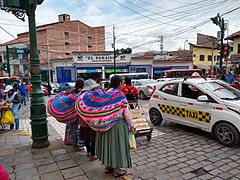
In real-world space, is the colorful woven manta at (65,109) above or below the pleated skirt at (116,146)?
above

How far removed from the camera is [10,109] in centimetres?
627

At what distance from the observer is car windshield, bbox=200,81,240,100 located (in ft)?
16.3

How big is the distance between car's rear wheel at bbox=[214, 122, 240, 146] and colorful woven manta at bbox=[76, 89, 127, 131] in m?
2.97

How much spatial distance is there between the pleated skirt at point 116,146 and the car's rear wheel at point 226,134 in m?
2.83

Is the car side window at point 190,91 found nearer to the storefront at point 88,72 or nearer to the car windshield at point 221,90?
the car windshield at point 221,90

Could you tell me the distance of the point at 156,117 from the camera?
6566 millimetres

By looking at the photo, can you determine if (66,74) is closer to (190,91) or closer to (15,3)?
(190,91)

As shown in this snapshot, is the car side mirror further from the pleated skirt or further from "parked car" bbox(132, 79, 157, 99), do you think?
"parked car" bbox(132, 79, 157, 99)

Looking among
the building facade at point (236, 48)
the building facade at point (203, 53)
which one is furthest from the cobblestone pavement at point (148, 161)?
the building facade at point (203, 53)

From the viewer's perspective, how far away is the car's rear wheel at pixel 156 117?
255 inches

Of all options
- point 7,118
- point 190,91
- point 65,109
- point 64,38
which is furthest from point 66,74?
point 65,109

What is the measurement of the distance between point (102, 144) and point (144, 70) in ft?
96.3

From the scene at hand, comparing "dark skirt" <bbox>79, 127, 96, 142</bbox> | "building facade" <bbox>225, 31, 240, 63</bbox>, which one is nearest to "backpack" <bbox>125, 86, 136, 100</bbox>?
"dark skirt" <bbox>79, 127, 96, 142</bbox>

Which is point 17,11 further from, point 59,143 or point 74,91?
point 59,143
